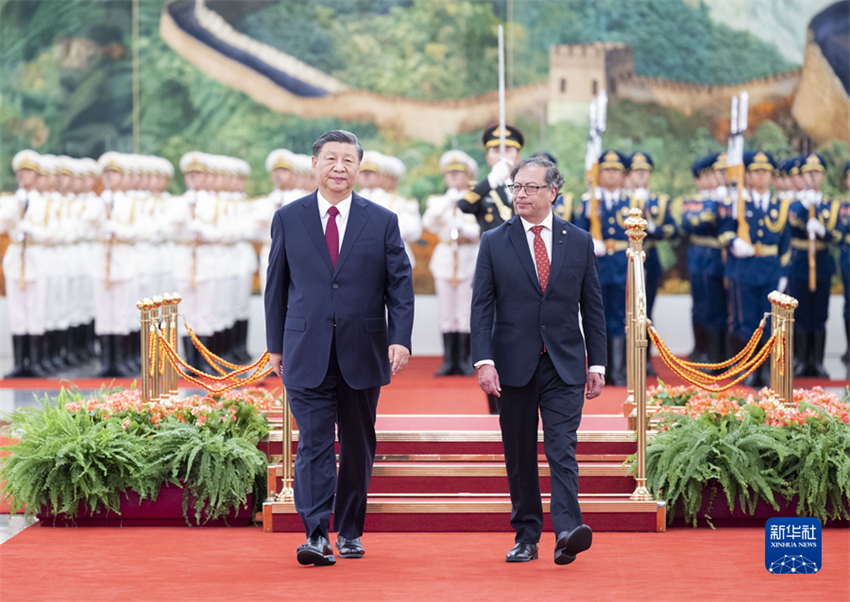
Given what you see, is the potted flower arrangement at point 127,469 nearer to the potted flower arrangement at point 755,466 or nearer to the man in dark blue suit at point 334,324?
the man in dark blue suit at point 334,324

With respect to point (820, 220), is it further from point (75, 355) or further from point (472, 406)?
point (75, 355)

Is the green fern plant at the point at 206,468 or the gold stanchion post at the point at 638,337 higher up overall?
the gold stanchion post at the point at 638,337

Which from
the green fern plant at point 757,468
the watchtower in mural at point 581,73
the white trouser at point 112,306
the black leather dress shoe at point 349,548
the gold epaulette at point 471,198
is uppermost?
the watchtower in mural at point 581,73

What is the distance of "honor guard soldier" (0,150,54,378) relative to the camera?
10.7 metres

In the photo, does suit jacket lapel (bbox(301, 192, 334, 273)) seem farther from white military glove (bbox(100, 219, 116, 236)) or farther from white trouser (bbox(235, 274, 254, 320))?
white trouser (bbox(235, 274, 254, 320))

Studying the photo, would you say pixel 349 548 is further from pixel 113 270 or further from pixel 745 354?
pixel 113 270

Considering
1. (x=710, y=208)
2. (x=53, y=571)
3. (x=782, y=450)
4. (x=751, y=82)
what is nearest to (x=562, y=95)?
(x=751, y=82)

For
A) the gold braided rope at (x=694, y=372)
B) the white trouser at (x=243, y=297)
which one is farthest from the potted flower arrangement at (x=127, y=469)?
the white trouser at (x=243, y=297)

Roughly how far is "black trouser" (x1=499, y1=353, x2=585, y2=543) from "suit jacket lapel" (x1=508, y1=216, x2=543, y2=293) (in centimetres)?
32

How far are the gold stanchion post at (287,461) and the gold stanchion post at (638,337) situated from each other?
1.58m

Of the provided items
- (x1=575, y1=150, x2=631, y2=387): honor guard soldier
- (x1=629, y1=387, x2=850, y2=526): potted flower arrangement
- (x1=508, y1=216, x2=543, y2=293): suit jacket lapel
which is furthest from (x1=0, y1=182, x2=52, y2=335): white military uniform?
(x1=508, y1=216, x2=543, y2=293): suit jacket lapel

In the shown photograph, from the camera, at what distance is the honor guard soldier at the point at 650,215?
10.1 m

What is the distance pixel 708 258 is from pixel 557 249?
21.8 feet

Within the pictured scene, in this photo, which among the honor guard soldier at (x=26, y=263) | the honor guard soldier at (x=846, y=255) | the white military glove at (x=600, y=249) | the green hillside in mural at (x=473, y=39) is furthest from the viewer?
the green hillside in mural at (x=473, y=39)
